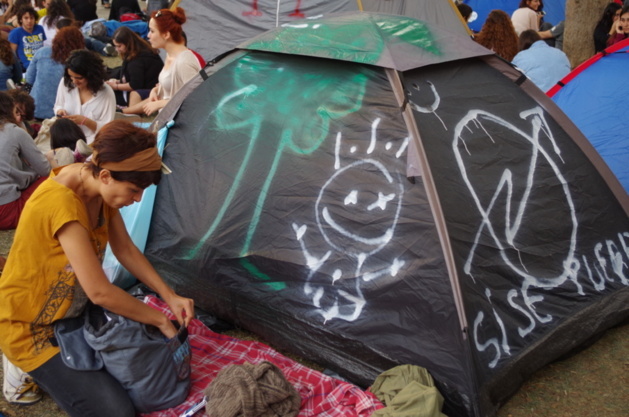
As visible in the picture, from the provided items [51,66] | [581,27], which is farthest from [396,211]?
[51,66]

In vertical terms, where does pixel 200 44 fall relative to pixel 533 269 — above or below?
below

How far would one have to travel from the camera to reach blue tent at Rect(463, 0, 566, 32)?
11.0 metres

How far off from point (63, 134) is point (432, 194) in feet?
11.0

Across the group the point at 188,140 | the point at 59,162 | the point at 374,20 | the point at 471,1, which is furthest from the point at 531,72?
the point at 471,1

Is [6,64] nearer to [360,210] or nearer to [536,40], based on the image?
[536,40]

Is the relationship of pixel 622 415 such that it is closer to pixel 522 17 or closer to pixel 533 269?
pixel 533 269

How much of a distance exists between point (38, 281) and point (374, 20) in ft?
6.52

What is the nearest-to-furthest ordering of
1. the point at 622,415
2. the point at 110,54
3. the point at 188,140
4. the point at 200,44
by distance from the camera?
the point at 622,415 → the point at 188,140 → the point at 200,44 → the point at 110,54

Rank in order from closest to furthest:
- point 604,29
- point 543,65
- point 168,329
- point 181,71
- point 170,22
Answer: point 168,329
point 181,71
point 170,22
point 543,65
point 604,29

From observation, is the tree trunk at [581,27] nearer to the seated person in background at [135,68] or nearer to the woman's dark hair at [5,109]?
the seated person in background at [135,68]

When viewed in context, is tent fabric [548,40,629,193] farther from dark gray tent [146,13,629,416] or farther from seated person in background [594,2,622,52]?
seated person in background [594,2,622,52]

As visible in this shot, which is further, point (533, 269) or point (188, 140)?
point (188, 140)

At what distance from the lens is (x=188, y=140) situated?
12.2 ft

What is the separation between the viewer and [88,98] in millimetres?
5699
